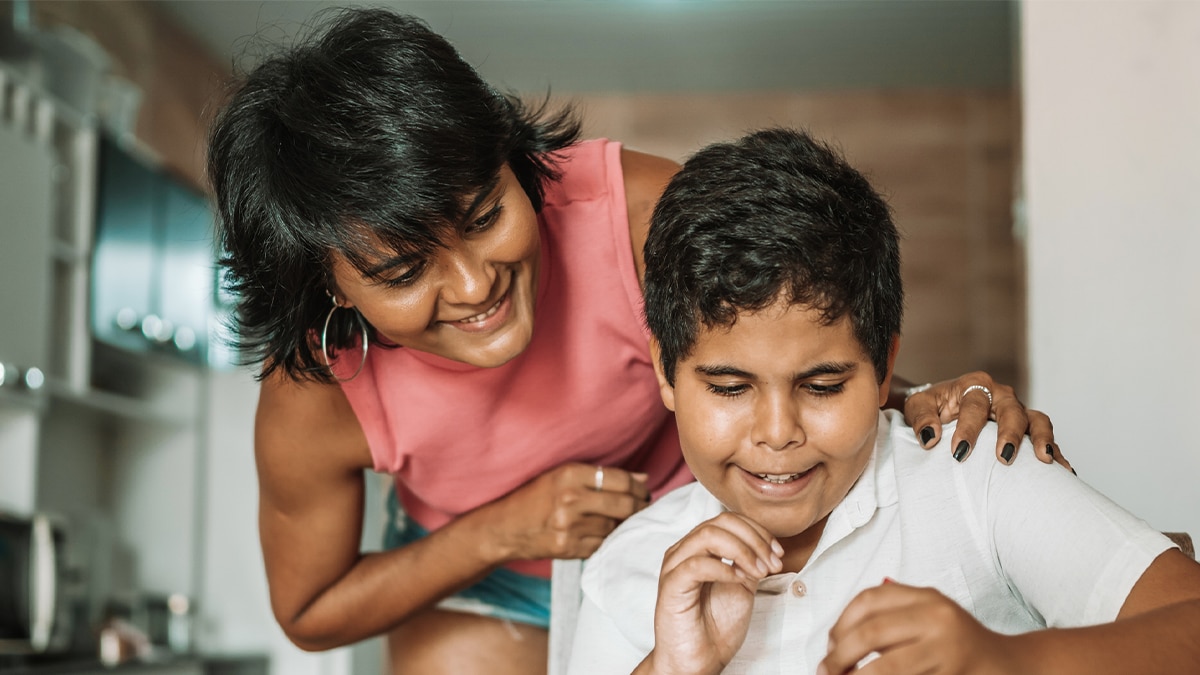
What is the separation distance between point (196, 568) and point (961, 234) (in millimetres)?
3825

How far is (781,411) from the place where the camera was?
1033mm

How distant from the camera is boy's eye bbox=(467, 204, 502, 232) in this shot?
1.18 meters

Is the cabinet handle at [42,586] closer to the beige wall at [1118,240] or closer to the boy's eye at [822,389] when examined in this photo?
the beige wall at [1118,240]

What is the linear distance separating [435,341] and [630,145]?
16.1ft

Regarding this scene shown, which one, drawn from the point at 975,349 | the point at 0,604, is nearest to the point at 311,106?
the point at 0,604

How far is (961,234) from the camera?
5.85 metres

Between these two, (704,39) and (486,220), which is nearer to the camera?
(486,220)

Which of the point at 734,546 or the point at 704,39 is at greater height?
the point at 704,39

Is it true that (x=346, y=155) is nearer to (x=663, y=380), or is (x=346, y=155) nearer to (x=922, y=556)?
(x=663, y=380)

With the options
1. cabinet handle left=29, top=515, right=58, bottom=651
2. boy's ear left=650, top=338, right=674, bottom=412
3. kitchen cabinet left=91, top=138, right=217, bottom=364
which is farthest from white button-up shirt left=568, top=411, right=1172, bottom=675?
kitchen cabinet left=91, top=138, right=217, bottom=364

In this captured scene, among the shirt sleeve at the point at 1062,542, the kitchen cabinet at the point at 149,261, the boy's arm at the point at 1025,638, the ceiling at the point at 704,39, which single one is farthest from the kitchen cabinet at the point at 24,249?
the boy's arm at the point at 1025,638

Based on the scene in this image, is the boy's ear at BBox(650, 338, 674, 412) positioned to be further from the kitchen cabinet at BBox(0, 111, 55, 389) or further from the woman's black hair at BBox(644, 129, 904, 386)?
the kitchen cabinet at BBox(0, 111, 55, 389)

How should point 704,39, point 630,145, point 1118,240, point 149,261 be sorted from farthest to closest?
point 630,145
point 704,39
point 149,261
point 1118,240

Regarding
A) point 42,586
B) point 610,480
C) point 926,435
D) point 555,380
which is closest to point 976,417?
point 926,435
